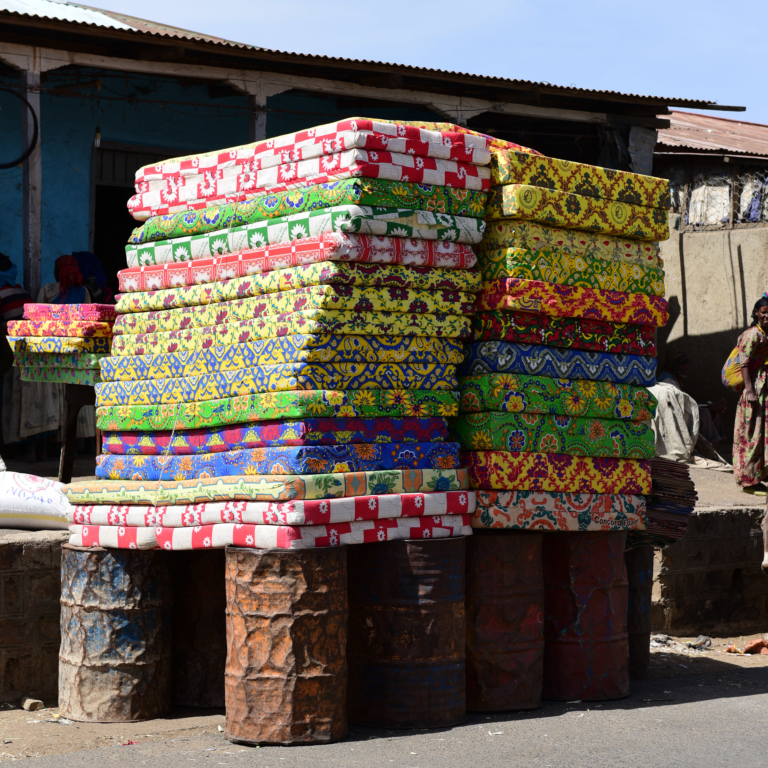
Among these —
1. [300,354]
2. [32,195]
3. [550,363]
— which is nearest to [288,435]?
[300,354]

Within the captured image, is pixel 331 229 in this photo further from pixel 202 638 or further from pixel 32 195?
pixel 32 195

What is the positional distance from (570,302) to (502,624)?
145cm

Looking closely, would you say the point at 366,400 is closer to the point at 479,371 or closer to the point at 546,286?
the point at 479,371

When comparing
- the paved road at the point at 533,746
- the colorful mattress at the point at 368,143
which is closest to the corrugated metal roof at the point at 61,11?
the colorful mattress at the point at 368,143

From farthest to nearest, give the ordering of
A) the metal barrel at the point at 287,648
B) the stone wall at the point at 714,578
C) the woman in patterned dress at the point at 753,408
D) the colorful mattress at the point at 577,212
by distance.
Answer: the woman in patterned dress at the point at 753,408
the stone wall at the point at 714,578
the colorful mattress at the point at 577,212
the metal barrel at the point at 287,648

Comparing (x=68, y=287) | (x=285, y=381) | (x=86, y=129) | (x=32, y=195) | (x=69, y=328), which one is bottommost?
(x=285, y=381)

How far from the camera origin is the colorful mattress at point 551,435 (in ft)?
16.2

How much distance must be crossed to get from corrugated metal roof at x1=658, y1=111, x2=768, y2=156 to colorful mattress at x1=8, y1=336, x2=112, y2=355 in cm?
901

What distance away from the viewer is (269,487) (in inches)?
173

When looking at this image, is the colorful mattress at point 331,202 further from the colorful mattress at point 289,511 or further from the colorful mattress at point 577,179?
the colorful mattress at point 289,511

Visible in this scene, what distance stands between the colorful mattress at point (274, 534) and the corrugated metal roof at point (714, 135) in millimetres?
10195

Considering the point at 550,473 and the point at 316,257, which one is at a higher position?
the point at 316,257

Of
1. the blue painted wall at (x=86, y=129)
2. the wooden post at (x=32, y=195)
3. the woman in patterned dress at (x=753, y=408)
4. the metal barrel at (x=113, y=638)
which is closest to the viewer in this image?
the metal barrel at (x=113, y=638)

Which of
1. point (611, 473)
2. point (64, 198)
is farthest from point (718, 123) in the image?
point (611, 473)
